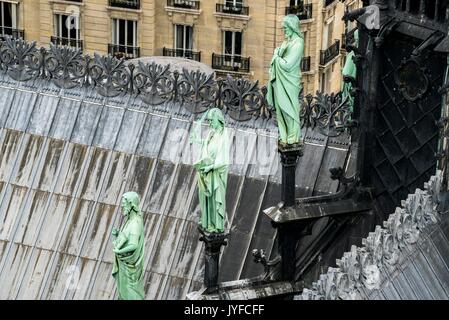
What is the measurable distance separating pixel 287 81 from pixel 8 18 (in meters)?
60.2

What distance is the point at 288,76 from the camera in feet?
136

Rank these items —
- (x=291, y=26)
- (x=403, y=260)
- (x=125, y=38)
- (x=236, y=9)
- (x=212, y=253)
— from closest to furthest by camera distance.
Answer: (x=403, y=260) → (x=212, y=253) → (x=291, y=26) → (x=236, y=9) → (x=125, y=38)

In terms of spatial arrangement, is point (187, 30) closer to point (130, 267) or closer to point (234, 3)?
point (234, 3)

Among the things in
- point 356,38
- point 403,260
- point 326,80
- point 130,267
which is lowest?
point 326,80

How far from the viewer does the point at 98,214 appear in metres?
49.8

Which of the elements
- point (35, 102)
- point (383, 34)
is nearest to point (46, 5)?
point (35, 102)

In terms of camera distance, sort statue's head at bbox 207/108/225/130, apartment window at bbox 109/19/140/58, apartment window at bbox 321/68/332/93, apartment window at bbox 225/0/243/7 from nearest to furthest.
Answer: statue's head at bbox 207/108/225/130 < apartment window at bbox 225/0/243/7 < apartment window at bbox 109/19/140/58 < apartment window at bbox 321/68/332/93

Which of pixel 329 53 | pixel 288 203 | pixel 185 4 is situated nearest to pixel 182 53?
pixel 185 4

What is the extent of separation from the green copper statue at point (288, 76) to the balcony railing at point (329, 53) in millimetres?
57428

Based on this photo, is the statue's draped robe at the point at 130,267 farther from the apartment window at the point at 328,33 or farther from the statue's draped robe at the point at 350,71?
the apartment window at the point at 328,33

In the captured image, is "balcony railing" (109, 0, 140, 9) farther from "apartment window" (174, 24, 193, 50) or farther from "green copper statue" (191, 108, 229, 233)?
"green copper statue" (191, 108, 229, 233)

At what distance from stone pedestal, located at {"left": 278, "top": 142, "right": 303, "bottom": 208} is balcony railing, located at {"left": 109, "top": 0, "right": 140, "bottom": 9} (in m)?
56.1

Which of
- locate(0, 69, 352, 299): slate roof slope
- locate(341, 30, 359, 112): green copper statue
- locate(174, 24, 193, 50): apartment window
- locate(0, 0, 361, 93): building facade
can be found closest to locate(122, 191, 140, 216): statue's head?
locate(0, 69, 352, 299): slate roof slope

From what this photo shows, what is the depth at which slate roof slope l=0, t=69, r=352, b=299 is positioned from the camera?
48.2 m
